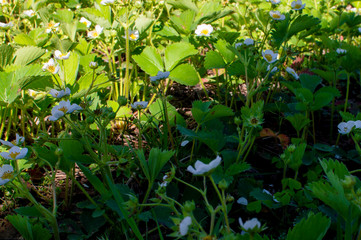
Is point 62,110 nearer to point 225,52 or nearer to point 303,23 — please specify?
point 225,52

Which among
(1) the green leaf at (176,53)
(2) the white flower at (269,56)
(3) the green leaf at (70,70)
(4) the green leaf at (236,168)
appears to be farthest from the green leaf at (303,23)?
(3) the green leaf at (70,70)

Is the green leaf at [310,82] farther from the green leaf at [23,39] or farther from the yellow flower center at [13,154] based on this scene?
the green leaf at [23,39]

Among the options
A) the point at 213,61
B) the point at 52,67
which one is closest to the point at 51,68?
the point at 52,67

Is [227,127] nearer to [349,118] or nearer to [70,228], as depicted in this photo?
[349,118]

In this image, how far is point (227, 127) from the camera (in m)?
1.69

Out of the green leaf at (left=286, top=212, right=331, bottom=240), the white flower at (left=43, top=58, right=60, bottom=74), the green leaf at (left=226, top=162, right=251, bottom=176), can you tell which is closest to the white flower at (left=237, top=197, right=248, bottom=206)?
the green leaf at (left=226, top=162, right=251, bottom=176)

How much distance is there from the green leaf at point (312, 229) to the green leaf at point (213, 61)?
1.09 metres

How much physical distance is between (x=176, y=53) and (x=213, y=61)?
0.21 meters

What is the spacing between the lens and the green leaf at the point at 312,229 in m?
0.83

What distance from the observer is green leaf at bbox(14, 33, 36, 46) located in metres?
1.99

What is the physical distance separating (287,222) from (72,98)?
41.5 inches

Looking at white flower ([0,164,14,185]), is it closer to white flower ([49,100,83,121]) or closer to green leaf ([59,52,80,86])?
white flower ([49,100,83,121])

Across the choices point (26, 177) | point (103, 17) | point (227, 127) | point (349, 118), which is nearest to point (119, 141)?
point (227, 127)

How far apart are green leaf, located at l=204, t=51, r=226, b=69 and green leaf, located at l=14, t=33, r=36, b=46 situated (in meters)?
1.03
